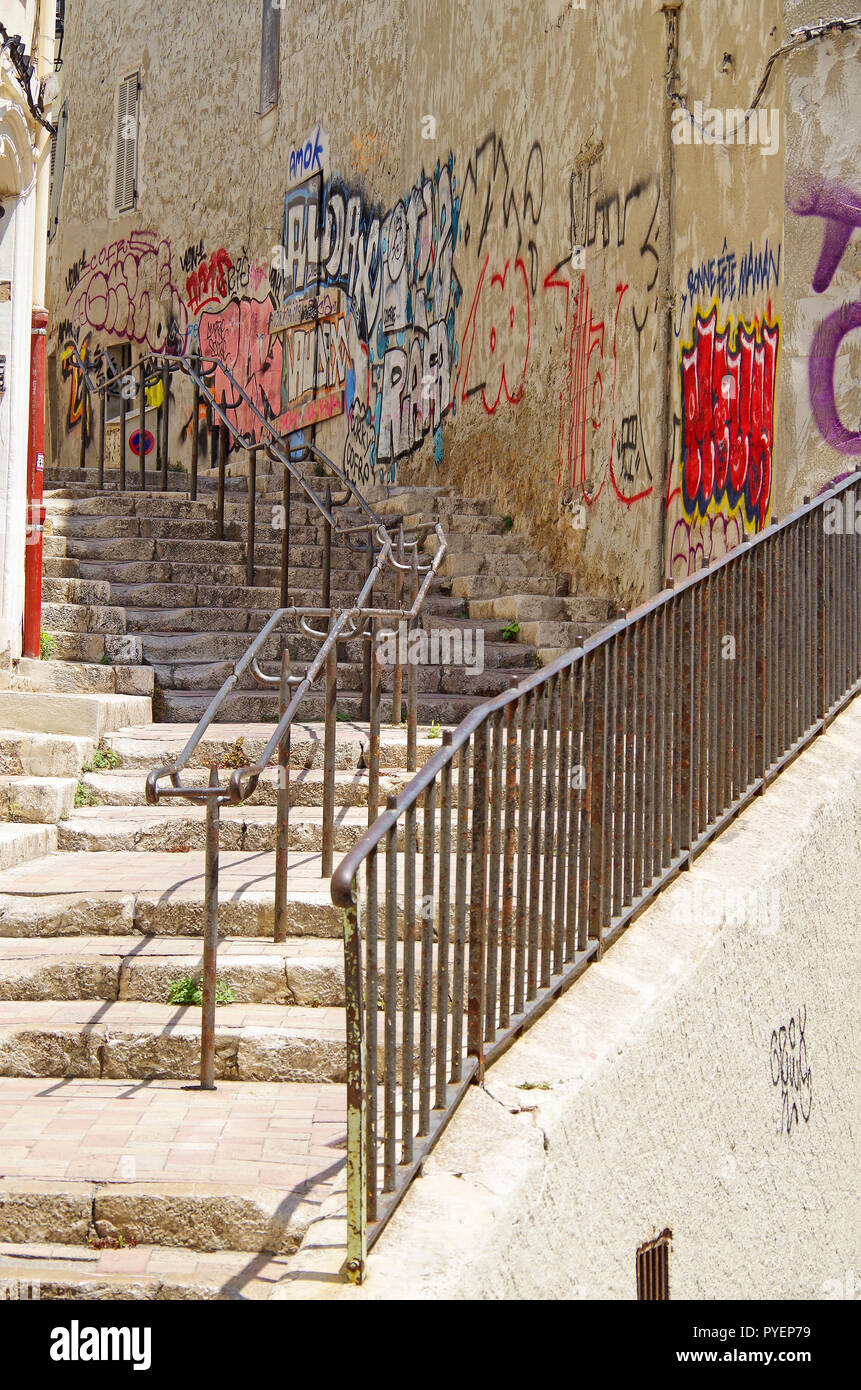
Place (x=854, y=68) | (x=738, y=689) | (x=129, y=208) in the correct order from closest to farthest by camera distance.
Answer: (x=738, y=689) → (x=854, y=68) → (x=129, y=208)

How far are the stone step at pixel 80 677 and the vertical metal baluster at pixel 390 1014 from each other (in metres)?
4.44

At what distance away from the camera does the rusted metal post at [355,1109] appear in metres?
2.82

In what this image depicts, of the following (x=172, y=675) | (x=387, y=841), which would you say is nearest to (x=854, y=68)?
(x=172, y=675)

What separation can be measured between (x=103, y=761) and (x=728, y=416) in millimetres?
3838

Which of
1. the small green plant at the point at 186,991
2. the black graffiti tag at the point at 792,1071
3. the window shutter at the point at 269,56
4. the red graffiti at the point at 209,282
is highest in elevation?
the window shutter at the point at 269,56

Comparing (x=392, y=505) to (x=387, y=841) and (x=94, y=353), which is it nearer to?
(x=387, y=841)

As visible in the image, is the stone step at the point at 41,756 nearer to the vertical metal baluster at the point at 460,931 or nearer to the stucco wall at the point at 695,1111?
the stucco wall at the point at 695,1111

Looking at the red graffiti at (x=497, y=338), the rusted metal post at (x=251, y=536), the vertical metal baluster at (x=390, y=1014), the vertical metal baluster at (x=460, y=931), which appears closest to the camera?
the vertical metal baluster at (x=390, y=1014)

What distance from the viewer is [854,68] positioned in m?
7.26

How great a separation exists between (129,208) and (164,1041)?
16.6m

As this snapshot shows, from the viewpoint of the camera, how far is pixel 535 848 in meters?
3.86

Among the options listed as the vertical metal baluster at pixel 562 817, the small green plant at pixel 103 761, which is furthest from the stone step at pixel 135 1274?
the small green plant at pixel 103 761

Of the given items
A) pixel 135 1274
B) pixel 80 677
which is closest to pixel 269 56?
pixel 80 677
